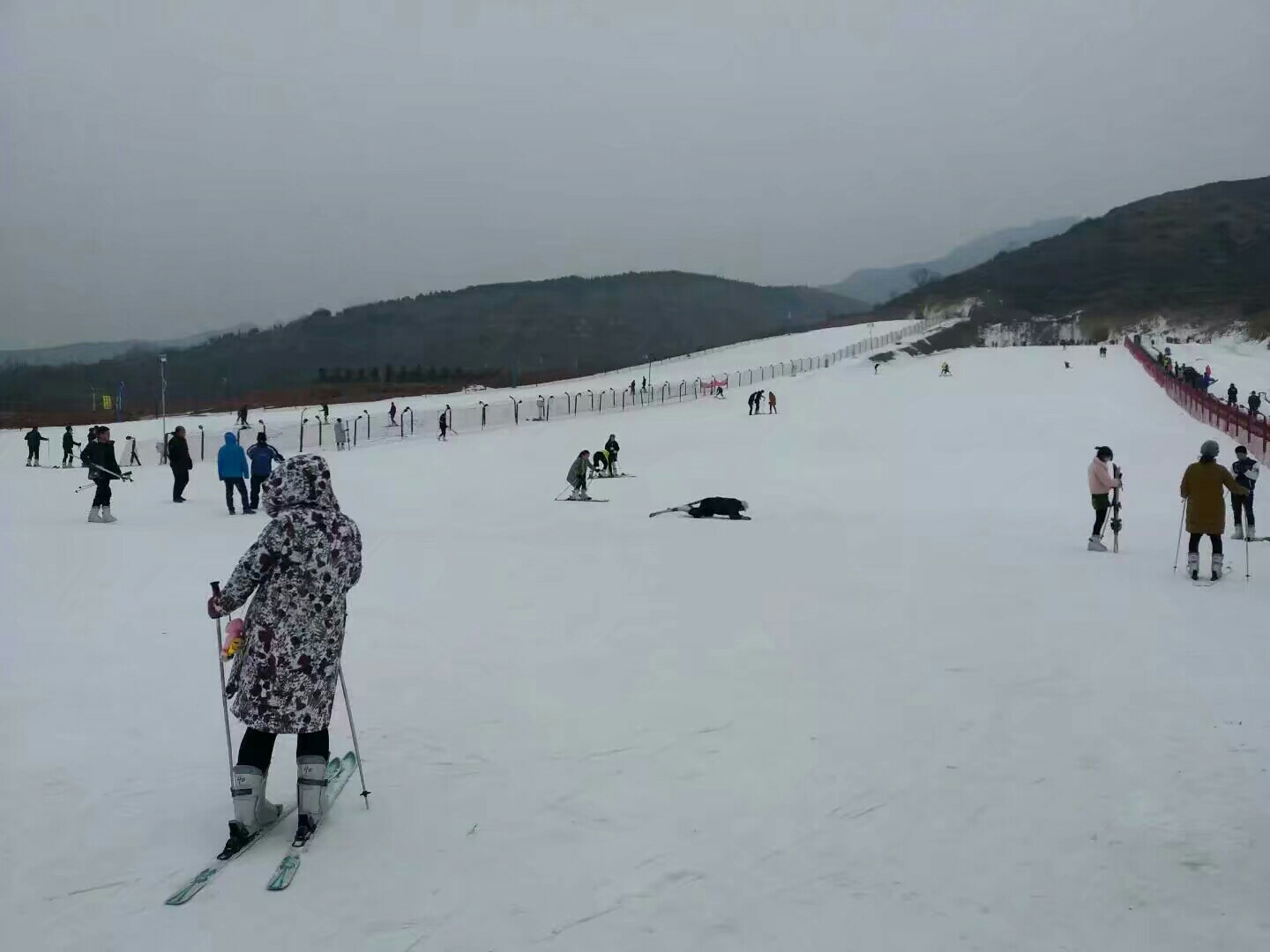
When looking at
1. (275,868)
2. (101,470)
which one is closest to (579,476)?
(101,470)

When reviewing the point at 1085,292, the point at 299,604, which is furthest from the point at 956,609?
the point at 1085,292

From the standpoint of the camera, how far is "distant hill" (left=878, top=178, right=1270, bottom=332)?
450 feet

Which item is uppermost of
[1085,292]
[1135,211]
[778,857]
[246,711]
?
[1135,211]

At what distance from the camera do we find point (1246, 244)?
163m

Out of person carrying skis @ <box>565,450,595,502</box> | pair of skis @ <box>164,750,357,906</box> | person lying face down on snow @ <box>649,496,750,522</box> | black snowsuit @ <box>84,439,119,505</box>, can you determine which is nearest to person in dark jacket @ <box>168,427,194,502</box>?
black snowsuit @ <box>84,439,119,505</box>

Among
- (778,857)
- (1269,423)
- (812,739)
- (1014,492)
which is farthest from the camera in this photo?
(1269,423)

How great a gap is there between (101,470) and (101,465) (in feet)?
0.24

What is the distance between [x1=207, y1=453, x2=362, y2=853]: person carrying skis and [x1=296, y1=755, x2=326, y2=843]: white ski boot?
12 millimetres

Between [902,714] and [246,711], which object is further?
[902,714]

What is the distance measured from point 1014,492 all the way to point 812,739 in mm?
17537

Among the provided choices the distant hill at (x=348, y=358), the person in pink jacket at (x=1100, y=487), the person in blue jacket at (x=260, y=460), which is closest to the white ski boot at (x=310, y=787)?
the person in pink jacket at (x=1100, y=487)

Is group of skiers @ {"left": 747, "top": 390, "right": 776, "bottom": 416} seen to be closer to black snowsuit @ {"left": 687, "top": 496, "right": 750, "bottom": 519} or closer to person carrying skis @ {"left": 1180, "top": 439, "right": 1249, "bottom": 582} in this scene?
black snowsuit @ {"left": 687, "top": 496, "right": 750, "bottom": 519}

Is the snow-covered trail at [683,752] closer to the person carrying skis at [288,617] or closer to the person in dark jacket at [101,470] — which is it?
the person carrying skis at [288,617]

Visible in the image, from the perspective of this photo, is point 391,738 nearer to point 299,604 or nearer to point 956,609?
point 299,604
